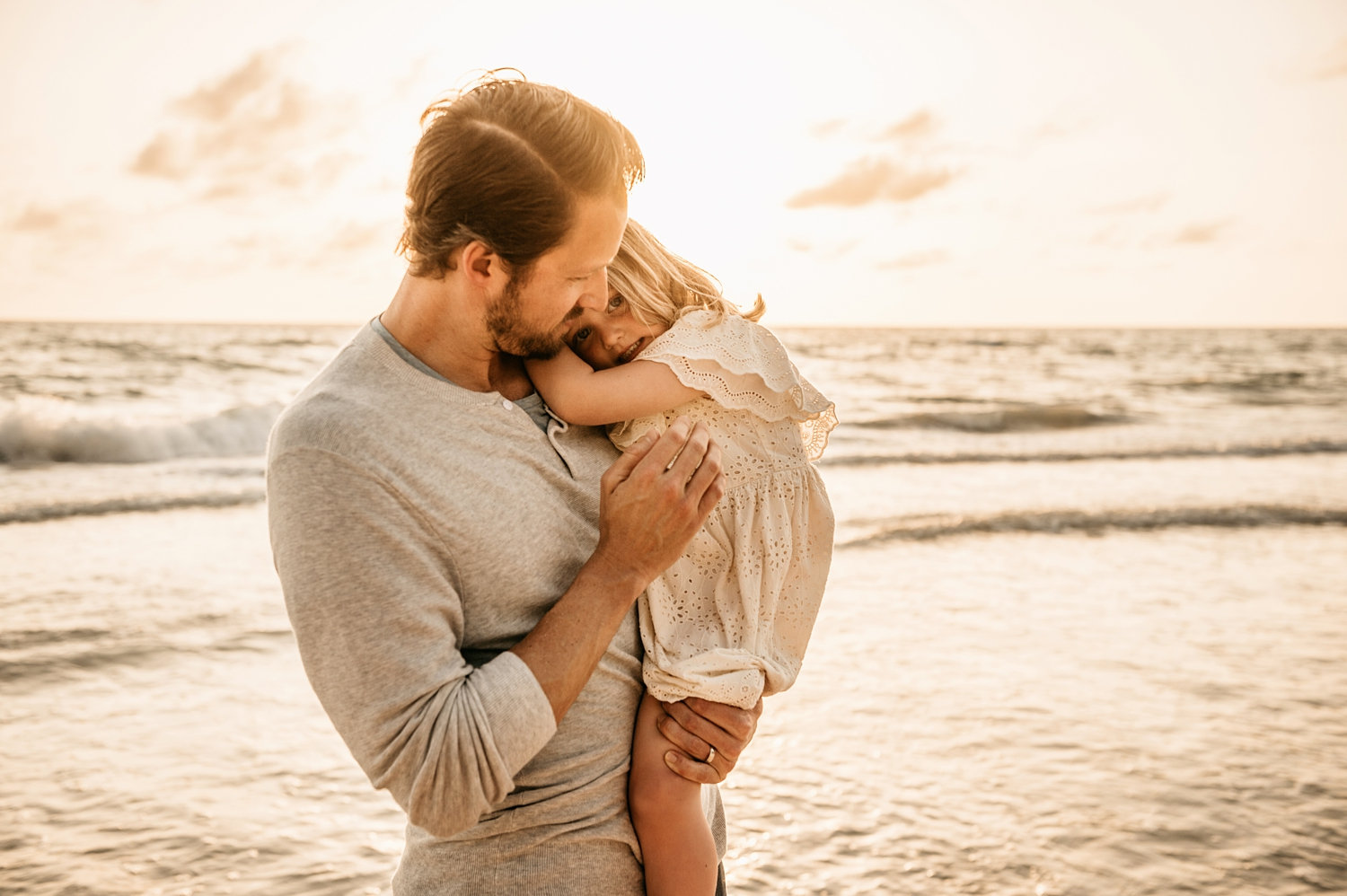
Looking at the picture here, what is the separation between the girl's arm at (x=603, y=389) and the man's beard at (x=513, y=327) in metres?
0.11

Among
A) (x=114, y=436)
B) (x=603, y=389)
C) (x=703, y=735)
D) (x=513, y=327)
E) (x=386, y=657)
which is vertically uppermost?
(x=513, y=327)

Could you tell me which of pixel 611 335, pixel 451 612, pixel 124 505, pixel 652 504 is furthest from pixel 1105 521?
pixel 124 505

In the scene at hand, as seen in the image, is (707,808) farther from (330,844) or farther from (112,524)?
(112,524)

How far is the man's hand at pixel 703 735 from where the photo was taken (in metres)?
1.84

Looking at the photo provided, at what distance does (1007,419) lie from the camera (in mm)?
17656

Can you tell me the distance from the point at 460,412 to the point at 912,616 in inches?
202

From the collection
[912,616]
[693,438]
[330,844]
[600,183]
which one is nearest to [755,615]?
[693,438]

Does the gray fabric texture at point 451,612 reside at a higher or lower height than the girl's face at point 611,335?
lower

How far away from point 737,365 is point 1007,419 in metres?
16.5

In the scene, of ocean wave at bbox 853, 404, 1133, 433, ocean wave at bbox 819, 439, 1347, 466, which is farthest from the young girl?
ocean wave at bbox 853, 404, 1133, 433

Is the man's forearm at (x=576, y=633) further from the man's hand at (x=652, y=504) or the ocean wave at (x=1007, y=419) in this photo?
the ocean wave at (x=1007, y=419)

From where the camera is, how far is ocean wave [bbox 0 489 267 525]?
8.73 meters

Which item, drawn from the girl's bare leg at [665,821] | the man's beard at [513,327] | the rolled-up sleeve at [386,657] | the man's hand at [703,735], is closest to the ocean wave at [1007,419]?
the man's hand at [703,735]

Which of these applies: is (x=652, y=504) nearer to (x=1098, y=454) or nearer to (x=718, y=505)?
(x=718, y=505)
